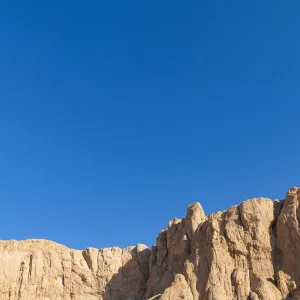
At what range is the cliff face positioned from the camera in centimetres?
4088

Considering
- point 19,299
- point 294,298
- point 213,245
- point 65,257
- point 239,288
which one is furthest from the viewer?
point 65,257

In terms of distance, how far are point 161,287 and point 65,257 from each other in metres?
15.2

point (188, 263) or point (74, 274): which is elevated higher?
point (74, 274)

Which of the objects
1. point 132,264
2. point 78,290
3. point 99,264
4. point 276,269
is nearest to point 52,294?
point 78,290

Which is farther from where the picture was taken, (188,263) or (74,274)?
(74,274)

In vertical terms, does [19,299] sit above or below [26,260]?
below

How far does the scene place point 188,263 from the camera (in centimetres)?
4491

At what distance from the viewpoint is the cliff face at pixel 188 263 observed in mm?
40875

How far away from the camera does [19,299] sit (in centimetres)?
5434

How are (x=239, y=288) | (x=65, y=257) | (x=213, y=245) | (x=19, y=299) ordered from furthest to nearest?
(x=65, y=257), (x=19, y=299), (x=213, y=245), (x=239, y=288)

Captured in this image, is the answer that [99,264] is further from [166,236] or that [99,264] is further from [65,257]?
[166,236]

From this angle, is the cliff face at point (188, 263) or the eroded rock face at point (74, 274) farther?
the eroded rock face at point (74, 274)

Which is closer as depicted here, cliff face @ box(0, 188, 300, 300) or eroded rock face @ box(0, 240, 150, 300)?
cliff face @ box(0, 188, 300, 300)

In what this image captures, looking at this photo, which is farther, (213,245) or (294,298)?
(213,245)
